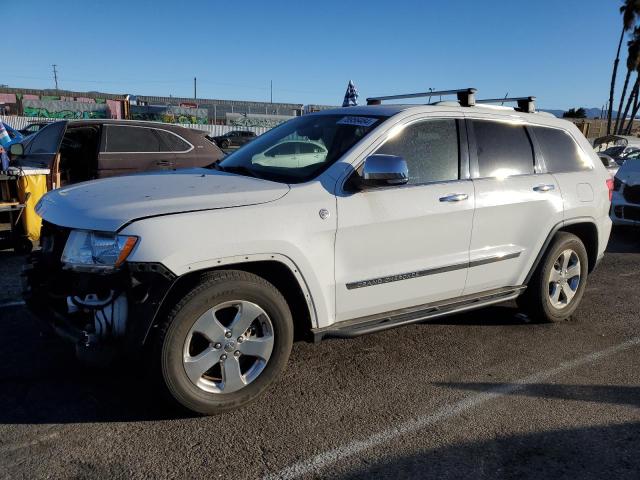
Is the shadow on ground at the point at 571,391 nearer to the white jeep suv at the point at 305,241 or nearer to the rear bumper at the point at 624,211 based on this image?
the white jeep suv at the point at 305,241

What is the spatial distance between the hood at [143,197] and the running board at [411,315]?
3.04 feet

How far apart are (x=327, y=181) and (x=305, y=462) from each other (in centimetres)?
162

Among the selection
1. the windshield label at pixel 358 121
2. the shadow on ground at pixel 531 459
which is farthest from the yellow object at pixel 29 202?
the shadow on ground at pixel 531 459

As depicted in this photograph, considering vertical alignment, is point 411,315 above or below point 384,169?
below

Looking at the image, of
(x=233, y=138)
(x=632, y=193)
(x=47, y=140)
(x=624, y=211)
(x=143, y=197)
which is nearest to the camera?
(x=143, y=197)

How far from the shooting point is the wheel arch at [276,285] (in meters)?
2.96

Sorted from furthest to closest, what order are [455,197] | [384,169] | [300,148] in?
[300,148] → [455,197] → [384,169]

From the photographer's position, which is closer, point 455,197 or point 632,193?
point 455,197

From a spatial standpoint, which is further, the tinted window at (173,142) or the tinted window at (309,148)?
the tinted window at (173,142)

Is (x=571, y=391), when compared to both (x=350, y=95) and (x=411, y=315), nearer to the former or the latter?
(x=411, y=315)

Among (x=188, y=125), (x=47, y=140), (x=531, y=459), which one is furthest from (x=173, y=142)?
(x=188, y=125)

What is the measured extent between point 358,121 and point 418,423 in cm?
205

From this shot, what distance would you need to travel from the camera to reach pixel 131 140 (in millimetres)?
8289

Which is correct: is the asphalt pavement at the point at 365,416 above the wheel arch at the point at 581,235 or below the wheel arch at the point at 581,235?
below
